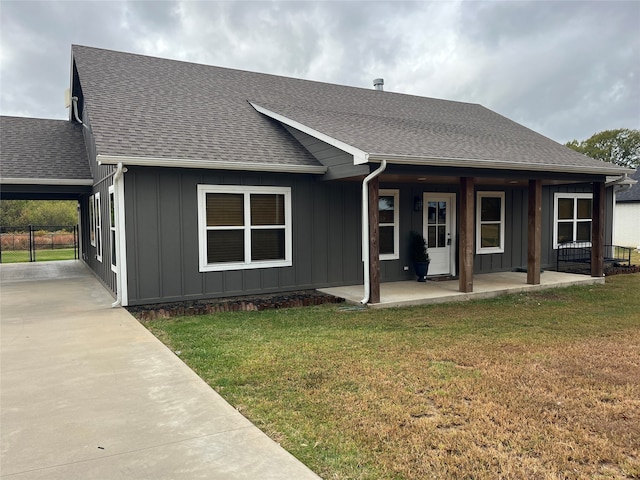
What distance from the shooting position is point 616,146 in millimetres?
43625

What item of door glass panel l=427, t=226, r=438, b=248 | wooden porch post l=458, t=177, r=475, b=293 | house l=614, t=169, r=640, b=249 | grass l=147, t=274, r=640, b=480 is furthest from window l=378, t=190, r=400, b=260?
house l=614, t=169, r=640, b=249

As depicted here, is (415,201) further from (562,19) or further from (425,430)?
(562,19)

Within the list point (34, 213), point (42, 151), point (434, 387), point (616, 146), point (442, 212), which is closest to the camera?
point (434, 387)

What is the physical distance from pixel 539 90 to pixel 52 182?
36.7 metres

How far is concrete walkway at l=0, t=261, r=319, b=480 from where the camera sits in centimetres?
267

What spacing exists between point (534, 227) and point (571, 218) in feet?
14.3

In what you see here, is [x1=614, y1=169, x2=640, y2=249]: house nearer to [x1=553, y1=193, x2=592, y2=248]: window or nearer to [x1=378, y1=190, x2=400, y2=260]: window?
[x1=553, y1=193, x2=592, y2=248]: window

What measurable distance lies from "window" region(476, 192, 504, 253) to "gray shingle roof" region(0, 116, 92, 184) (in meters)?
9.45

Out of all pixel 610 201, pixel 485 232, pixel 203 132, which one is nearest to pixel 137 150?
pixel 203 132

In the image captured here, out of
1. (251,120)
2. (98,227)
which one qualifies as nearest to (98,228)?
(98,227)

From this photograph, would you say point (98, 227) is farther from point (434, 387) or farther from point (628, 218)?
point (628, 218)

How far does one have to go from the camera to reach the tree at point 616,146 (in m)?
42.7

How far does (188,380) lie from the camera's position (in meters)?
4.12

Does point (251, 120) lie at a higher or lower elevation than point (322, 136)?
higher
